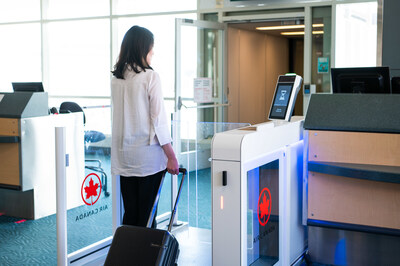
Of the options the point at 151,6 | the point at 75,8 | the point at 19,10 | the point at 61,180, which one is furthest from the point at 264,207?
the point at 19,10

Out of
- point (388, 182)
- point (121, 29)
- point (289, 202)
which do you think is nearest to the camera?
point (388, 182)

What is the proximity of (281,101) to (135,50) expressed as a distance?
37.5 inches

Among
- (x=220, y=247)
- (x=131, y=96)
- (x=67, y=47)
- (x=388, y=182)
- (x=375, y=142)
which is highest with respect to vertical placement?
(x=67, y=47)

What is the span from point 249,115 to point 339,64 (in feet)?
7.87

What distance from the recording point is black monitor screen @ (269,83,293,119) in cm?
323

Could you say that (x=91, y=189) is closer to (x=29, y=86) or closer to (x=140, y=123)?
(x=140, y=123)

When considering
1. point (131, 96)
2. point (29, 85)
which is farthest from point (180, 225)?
point (29, 85)

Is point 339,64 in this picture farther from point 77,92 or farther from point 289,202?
point 77,92

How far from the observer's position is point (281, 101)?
10.7ft

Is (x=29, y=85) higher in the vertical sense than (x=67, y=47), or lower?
lower

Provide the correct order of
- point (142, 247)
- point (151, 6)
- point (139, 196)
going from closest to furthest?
point (142, 247) < point (139, 196) < point (151, 6)

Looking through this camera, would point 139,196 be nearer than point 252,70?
Yes

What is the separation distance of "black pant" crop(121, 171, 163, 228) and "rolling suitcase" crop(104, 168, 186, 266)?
52 cm

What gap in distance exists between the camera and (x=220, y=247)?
2676mm
